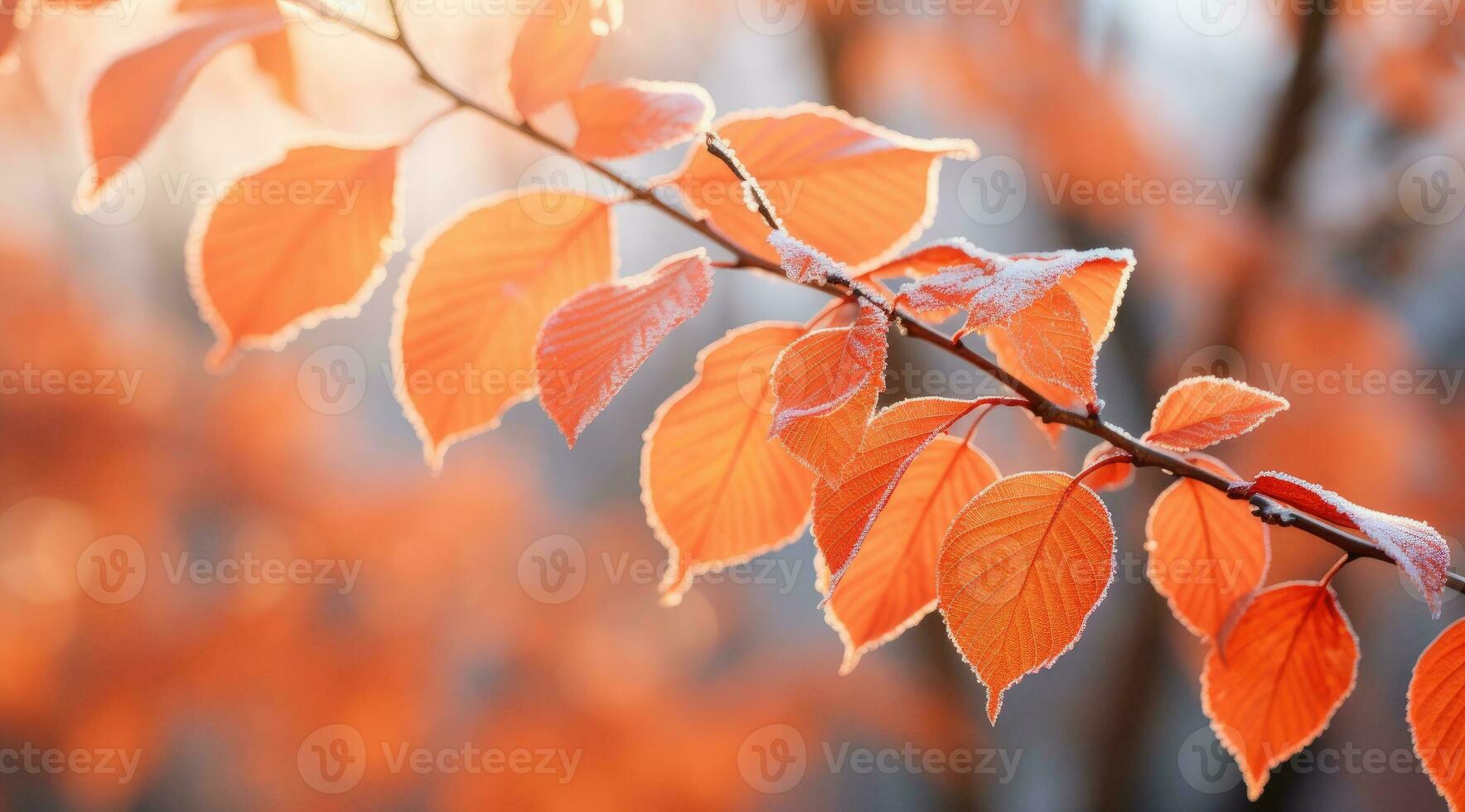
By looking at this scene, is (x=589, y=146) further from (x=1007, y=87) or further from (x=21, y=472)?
(x=21, y=472)

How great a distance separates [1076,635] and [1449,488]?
51.3 inches

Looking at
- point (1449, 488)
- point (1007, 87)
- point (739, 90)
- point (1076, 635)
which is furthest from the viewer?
point (739, 90)

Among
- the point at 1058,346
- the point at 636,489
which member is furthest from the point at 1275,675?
the point at 636,489

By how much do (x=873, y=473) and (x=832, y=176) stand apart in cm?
12

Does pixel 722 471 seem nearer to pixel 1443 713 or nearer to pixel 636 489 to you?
pixel 1443 713

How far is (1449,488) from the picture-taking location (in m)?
1.15

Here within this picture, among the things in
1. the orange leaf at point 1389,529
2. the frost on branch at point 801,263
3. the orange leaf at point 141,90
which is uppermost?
the orange leaf at point 141,90

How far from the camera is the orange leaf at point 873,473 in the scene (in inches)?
7.7

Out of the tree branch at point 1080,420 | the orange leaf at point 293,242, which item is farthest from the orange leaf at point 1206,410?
the orange leaf at point 293,242

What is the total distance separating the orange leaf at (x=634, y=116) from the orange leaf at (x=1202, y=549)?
0.64ft

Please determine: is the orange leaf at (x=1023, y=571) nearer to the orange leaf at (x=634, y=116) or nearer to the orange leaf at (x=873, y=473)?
the orange leaf at (x=873, y=473)

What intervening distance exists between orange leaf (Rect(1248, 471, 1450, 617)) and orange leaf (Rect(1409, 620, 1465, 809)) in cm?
5

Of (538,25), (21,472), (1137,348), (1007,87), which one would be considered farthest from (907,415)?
(21,472)

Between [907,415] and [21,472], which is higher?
[907,415]
